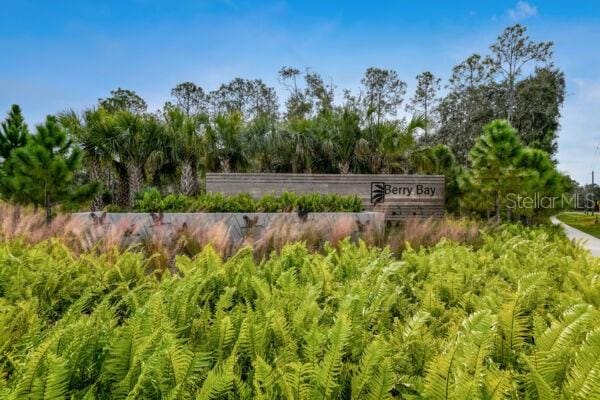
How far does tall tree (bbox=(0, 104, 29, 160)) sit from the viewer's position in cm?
1742

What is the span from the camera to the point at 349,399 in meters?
1.20

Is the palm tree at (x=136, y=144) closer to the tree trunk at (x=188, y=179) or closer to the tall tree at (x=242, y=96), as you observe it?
the tree trunk at (x=188, y=179)

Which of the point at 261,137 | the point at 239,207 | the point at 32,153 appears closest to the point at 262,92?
the point at 261,137

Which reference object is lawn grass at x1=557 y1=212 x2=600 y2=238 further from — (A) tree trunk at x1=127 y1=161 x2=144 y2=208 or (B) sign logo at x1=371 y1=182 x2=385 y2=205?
(A) tree trunk at x1=127 y1=161 x2=144 y2=208

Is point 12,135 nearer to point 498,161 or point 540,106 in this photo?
point 498,161

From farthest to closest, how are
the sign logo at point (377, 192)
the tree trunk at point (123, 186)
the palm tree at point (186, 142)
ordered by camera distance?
the tree trunk at point (123, 186) < the palm tree at point (186, 142) < the sign logo at point (377, 192)

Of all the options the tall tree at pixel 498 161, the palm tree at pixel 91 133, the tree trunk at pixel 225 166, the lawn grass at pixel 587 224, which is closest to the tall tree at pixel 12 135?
the palm tree at pixel 91 133

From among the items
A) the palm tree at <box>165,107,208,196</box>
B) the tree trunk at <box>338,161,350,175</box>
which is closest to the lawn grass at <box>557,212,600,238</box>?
the tree trunk at <box>338,161,350,175</box>

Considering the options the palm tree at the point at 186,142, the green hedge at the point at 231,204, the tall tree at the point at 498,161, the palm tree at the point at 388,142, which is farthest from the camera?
the palm tree at the point at 186,142

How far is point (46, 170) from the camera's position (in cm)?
1198

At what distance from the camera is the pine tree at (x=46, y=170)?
1195 centimetres

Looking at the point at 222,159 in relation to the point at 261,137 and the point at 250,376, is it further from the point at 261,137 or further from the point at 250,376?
the point at 250,376

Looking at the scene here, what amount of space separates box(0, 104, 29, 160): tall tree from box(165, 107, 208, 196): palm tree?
5.65 meters

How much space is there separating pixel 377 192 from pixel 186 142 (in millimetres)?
8815
